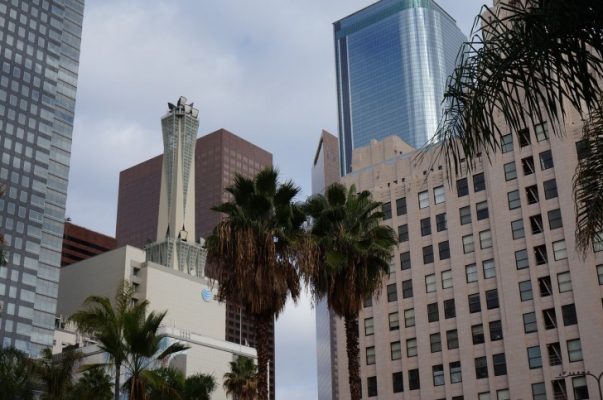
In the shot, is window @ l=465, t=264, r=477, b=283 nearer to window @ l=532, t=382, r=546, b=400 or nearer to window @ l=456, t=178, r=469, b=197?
window @ l=456, t=178, r=469, b=197

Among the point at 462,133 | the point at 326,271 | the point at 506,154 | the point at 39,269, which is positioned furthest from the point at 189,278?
the point at 462,133

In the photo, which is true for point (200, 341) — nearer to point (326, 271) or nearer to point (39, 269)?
point (39, 269)

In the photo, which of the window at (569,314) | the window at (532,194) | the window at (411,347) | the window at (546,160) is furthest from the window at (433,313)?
the window at (546,160)

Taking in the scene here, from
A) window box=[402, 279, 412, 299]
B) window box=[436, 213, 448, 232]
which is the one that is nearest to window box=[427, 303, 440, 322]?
window box=[402, 279, 412, 299]

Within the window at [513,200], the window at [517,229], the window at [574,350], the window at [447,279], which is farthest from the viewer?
the window at [447,279]

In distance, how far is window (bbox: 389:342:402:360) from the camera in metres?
84.7

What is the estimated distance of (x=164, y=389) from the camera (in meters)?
27.9

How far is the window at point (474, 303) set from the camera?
3157 inches

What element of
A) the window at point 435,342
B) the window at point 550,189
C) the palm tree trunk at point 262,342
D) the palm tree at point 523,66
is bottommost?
the palm tree at point 523,66

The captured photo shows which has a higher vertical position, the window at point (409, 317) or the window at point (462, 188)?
the window at point (462, 188)

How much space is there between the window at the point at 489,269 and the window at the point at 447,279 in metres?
3.71

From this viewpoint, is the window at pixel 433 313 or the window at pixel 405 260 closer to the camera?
the window at pixel 433 313

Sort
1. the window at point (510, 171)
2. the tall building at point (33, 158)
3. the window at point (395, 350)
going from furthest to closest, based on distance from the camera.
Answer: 1. the tall building at point (33, 158)
2. the window at point (395, 350)
3. the window at point (510, 171)

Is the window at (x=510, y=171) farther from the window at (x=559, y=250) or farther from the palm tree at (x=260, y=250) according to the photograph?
the palm tree at (x=260, y=250)
